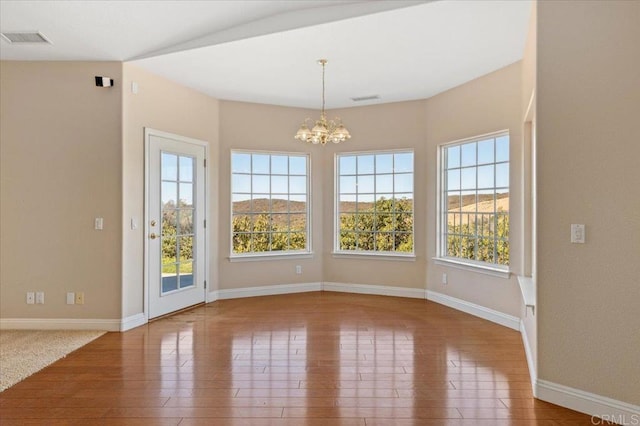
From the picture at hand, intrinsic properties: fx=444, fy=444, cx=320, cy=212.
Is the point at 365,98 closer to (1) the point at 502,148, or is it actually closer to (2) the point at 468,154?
(2) the point at 468,154

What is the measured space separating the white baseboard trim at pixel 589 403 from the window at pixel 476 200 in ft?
6.99

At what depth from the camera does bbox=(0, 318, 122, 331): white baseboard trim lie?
4633 millimetres

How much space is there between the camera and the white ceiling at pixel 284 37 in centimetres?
358

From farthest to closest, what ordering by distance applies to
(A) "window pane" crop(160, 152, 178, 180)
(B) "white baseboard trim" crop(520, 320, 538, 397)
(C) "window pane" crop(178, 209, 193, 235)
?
(C) "window pane" crop(178, 209, 193, 235) → (A) "window pane" crop(160, 152, 178, 180) → (B) "white baseboard trim" crop(520, 320, 538, 397)

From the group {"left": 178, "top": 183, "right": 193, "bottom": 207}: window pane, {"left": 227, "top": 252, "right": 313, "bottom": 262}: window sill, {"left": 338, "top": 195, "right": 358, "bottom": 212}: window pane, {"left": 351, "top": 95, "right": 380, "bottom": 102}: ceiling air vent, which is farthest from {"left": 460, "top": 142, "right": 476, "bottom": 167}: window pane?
{"left": 178, "top": 183, "right": 193, "bottom": 207}: window pane

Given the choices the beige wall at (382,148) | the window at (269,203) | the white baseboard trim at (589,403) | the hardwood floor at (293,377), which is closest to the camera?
the white baseboard trim at (589,403)

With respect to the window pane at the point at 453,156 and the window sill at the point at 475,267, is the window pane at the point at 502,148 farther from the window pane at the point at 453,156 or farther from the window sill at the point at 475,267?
the window sill at the point at 475,267

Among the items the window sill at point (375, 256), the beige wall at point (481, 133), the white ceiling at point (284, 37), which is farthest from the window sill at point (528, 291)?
the white ceiling at point (284, 37)

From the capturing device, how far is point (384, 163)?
6.45 metres

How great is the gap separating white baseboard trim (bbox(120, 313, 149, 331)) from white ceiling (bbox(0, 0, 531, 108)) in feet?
8.87

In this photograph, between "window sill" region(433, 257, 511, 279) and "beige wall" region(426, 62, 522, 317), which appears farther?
"window sill" region(433, 257, 511, 279)

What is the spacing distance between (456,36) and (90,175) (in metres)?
3.85

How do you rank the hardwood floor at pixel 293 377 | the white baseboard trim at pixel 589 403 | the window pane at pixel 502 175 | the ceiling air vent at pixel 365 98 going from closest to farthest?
the white baseboard trim at pixel 589 403
the hardwood floor at pixel 293 377
the window pane at pixel 502 175
the ceiling air vent at pixel 365 98

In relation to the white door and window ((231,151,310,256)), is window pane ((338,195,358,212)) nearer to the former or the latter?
window ((231,151,310,256))
